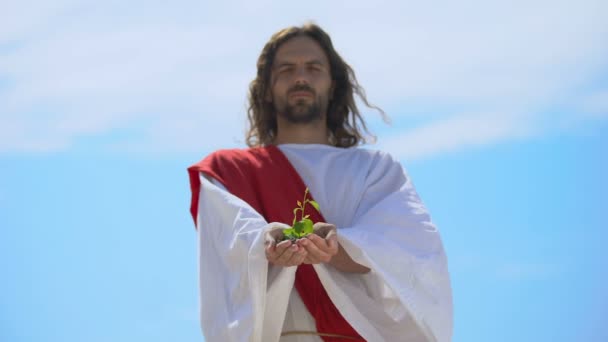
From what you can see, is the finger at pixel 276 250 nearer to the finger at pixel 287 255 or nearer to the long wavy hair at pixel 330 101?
the finger at pixel 287 255

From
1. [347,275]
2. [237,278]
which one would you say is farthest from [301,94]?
[237,278]

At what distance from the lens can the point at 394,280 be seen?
5.50 m

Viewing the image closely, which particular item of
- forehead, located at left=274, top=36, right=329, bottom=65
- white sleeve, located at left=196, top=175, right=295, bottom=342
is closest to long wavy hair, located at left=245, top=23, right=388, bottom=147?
forehead, located at left=274, top=36, right=329, bottom=65

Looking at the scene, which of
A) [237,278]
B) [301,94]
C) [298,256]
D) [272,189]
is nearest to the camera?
[298,256]

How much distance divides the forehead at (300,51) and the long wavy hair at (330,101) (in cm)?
5

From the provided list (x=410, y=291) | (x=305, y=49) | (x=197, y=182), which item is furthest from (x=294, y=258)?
(x=305, y=49)

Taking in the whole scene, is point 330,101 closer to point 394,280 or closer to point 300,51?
Result: point 300,51

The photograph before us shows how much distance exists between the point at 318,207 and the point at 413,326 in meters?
0.76

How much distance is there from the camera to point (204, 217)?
5848 millimetres

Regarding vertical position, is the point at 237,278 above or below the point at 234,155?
below

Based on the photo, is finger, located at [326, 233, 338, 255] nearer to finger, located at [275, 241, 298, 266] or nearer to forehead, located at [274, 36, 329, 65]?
finger, located at [275, 241, 298, 266]

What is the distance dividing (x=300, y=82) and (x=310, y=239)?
148 centimetres

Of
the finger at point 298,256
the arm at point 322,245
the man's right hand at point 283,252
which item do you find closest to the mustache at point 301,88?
the arm at point 322,245

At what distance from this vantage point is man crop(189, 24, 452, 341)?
17.6 ft
